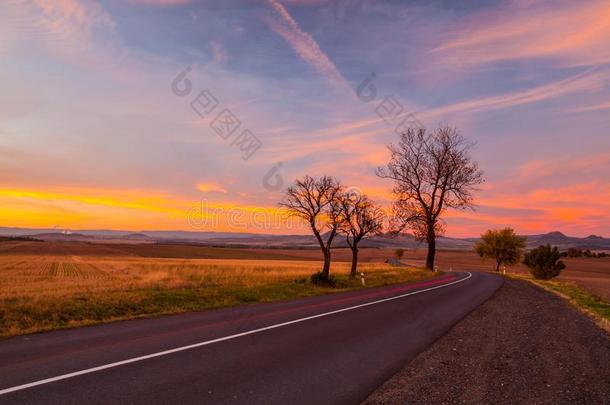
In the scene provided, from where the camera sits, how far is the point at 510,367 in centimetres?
848

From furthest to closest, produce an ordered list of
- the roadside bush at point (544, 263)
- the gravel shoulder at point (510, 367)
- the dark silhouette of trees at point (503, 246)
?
the dark silhouette of trees at point (503, 246) < the roadside bush at point (544, 263) < the gravel shoulder at point (510, 367)

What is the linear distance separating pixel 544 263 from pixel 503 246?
1796 centimetres

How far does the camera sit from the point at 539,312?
16.0 meters

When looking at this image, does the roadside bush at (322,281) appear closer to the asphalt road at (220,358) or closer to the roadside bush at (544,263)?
the asphalt road at (220,358)

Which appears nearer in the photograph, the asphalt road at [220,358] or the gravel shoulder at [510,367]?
the asphalt road at [220,358]

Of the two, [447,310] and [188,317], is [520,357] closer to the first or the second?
[447,310]

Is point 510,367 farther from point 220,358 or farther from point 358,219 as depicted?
point 358,219

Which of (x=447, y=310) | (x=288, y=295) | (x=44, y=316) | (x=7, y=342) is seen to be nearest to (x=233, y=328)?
(x=7, y=342)

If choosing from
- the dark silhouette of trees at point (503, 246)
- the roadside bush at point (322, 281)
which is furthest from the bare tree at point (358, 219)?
the dark silhouette of trees at point (503, 246)

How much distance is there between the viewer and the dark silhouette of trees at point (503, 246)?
217 feet

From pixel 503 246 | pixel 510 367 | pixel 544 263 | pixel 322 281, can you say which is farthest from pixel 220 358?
pixel 503 246

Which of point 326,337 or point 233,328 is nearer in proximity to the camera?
point 326,337

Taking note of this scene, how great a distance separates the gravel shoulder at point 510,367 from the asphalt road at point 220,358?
0.49 m

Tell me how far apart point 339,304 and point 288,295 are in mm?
4500
